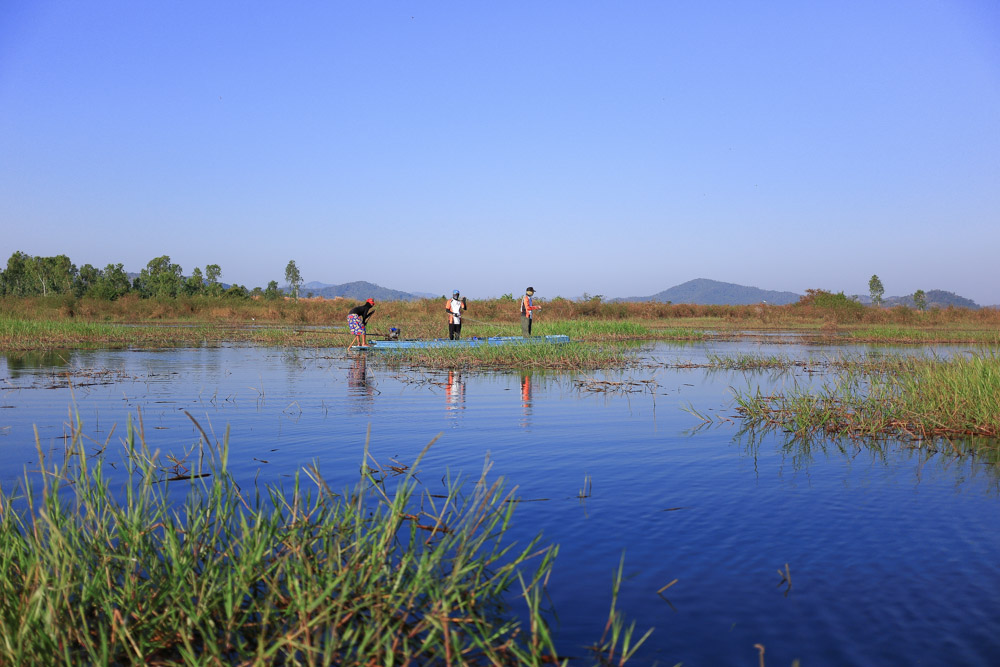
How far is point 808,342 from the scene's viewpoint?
2975 centimetres

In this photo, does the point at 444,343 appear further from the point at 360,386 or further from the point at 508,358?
the point at 360,386

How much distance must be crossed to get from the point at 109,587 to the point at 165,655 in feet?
1.34

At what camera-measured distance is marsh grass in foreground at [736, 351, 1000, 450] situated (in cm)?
947

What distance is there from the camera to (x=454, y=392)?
13.8 m

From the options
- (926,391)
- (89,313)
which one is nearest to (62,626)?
(926,391)

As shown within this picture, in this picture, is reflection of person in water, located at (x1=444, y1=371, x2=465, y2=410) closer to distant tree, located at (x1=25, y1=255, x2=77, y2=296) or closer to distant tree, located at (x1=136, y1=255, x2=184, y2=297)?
distant tree, located at (x1=136, y1=255, x2=184, y2=297)

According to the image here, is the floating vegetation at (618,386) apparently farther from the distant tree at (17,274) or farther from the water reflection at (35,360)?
the distant tree at (17,274)

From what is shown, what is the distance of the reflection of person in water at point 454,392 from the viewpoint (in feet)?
39.7

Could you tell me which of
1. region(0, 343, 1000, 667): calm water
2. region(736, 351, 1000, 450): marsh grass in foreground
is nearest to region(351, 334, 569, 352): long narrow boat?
region(0, 343, 1000, 667): calm water

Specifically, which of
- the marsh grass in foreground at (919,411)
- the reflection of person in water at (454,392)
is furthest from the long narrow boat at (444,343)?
the marsh grass in foreground at (919,411)

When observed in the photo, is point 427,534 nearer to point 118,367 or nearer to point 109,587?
point 109,587

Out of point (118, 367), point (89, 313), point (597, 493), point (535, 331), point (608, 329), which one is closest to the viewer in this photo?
point (597, 493)

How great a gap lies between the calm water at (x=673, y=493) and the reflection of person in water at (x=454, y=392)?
2.6 inches

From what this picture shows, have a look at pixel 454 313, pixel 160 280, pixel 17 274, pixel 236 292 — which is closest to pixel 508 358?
pixel 454 313
